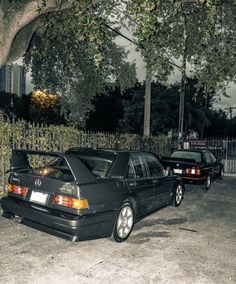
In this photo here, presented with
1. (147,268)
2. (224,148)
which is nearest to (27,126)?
(147,268)

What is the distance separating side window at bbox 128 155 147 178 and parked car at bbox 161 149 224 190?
3.96 m

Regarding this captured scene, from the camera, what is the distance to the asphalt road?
4074 mm

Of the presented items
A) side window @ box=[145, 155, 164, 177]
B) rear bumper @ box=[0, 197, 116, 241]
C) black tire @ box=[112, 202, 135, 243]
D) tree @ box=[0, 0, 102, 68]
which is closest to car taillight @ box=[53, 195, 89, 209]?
rear bumper @ box=[0, 197, 116, 241]

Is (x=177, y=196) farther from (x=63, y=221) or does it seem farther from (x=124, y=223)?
(x=63, y=221)

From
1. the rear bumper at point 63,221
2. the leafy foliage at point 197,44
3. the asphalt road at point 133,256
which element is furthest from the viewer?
the leafy foliage at point 197,44

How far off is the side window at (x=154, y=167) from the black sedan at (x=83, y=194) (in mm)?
177

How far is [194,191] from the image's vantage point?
1092 cm

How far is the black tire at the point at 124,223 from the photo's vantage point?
5.28 metres

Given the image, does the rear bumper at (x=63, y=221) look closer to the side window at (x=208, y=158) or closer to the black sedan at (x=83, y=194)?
the black sedan at (x=83, y=194)

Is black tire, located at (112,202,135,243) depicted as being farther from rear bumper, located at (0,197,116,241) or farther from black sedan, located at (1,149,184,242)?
rear bumper, located at (0,197,116,241)

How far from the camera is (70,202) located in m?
4.69

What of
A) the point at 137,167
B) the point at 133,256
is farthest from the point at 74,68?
the point at 133,256

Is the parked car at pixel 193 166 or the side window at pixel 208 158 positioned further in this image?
the side window at pixel 208 158

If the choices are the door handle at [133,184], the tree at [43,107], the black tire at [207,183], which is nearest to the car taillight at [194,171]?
the black tire at [207,183]
